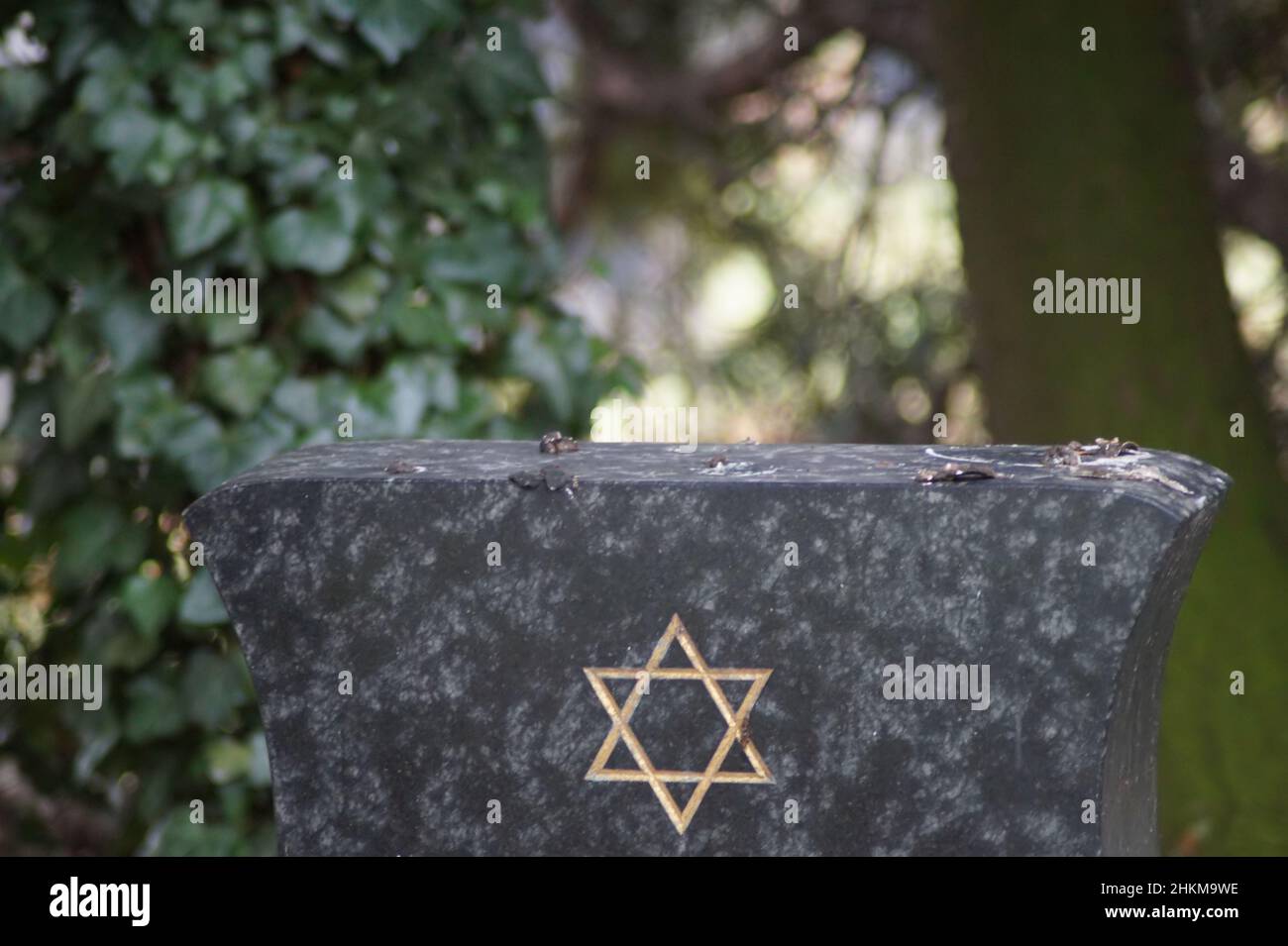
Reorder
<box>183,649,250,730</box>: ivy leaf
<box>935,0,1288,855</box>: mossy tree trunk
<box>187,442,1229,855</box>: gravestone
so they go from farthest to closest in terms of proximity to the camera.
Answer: <box>935,0,1288,855</box>: mossy tree trunk
<box>183,649,250,730</box>: ivy leaf
<box>187,442,1229,855</box>: gravestone

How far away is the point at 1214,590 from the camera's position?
3230 millimetres

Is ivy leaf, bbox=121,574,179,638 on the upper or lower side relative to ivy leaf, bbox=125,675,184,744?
upper

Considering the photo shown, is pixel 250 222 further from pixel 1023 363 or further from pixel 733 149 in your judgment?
pixel 733 149

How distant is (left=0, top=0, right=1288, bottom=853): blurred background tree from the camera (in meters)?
2.58

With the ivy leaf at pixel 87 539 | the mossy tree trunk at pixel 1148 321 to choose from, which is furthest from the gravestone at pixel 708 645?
the mossy tree trunk at pixel 1148 321

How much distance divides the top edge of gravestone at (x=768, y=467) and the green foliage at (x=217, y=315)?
20.8 inches

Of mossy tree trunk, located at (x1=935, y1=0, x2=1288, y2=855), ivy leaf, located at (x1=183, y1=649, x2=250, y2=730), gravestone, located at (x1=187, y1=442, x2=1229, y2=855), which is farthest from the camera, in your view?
mossy tree trunk, located at (x1=935, y1=0, x2=1288, y2=855)

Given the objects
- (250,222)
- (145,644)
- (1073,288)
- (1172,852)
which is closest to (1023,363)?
(1073,288)

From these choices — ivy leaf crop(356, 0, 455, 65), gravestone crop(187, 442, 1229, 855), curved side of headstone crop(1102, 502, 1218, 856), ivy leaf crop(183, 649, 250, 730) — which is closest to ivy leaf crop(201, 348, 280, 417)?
ivy leaf crop(183, 649, 250, 730)

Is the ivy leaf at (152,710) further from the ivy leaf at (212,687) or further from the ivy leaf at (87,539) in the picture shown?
the ivy leaf at (87,539)

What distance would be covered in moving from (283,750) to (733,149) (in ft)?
12.2

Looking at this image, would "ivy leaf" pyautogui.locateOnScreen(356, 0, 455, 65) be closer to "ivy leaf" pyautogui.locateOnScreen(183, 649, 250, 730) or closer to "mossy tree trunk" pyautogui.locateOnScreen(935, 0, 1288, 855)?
"ivy leaf" pyautogui.locateOnScreen(183, 649, 250, 730)

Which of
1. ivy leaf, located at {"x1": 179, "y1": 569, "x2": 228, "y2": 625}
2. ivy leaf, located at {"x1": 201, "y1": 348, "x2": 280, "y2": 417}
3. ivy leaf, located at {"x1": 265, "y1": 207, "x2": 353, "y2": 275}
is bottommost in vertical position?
ivy leaf, located at {"x1": 179, "y1": 569, "x2": 228, "y2": 625}
